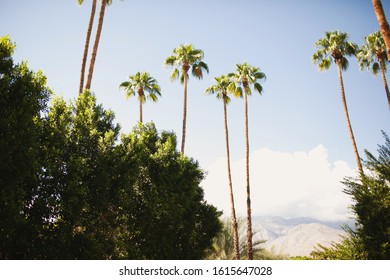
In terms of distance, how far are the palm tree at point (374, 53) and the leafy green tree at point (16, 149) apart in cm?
2645

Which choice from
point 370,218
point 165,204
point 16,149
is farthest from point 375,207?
point 16,149

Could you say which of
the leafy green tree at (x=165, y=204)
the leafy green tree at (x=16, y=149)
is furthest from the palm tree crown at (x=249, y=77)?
the leafy green tree at (x=16, y=149)

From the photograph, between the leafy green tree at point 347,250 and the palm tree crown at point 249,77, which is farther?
the palm tree crown at point 249,77

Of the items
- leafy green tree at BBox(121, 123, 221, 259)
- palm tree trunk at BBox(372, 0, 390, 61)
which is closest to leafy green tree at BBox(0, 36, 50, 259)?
leafy green tree at BBox(121, 123, 221, 259)

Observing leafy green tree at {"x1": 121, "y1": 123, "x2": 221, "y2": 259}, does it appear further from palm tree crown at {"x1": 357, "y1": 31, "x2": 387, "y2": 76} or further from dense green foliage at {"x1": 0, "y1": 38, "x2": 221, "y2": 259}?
palm tree crown at {"x1": 357, "y1": 31, "x2": 387, "y2": 76}

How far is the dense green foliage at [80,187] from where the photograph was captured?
7.66 metres

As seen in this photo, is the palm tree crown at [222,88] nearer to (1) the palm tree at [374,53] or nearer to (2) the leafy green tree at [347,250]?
(1) the palm tree at [374,53]

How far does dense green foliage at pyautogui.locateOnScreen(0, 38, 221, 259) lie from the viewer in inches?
302

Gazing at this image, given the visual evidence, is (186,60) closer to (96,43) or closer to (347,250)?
(96,43)

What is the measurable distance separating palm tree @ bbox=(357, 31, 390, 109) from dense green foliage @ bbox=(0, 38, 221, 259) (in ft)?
68.5

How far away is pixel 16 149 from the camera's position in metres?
7.45

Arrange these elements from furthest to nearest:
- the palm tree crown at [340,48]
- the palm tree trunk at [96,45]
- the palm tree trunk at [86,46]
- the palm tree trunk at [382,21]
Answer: the palm tree crown at [340,48], the palm tree trunk at [96,45], the palm tree trunk at [86,46], the palm tree trunk at [382,21]

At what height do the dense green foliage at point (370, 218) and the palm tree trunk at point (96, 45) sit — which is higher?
the palm tree trunk at point (96, 45)
